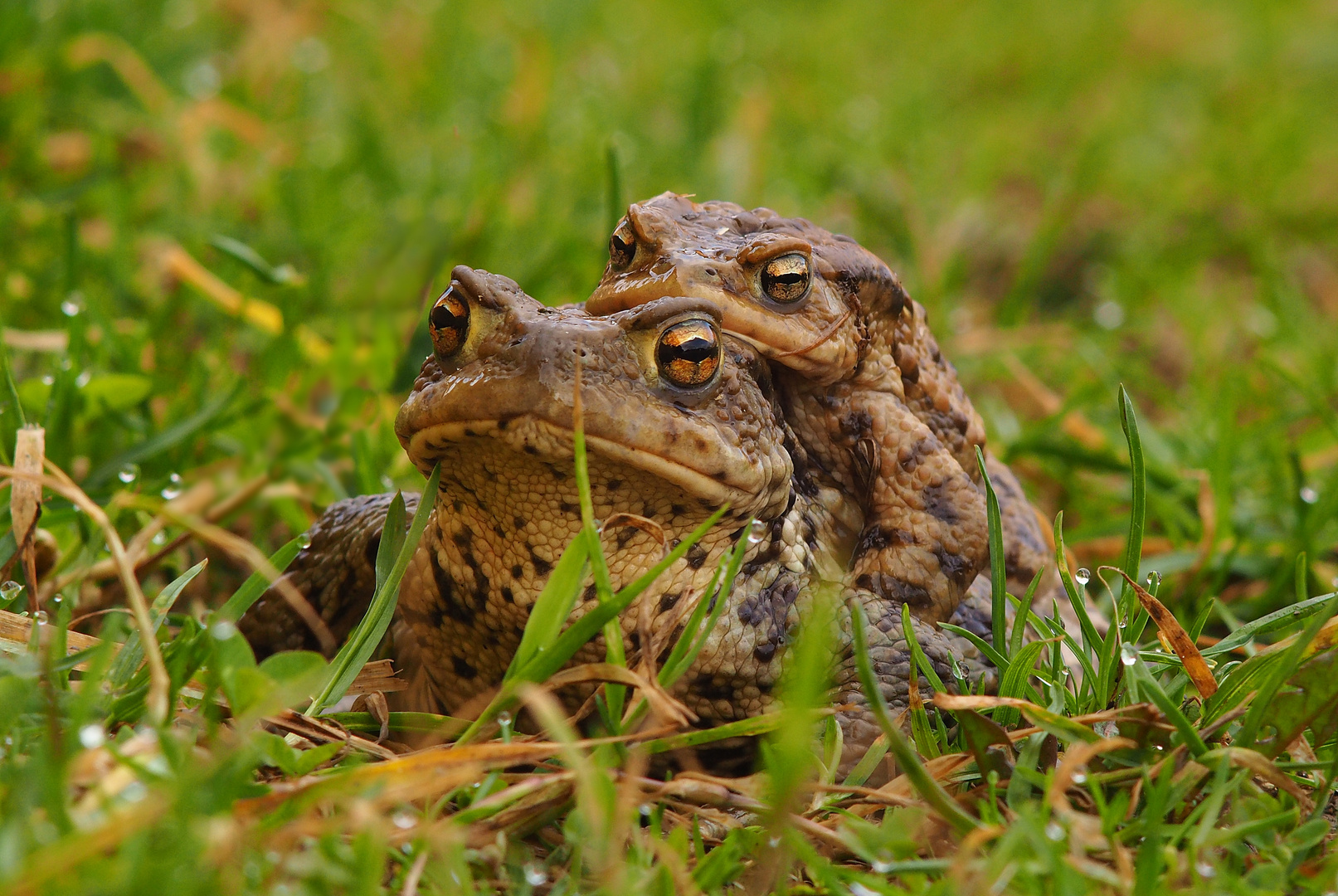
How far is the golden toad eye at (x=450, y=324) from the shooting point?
1835 mm

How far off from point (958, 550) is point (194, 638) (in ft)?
3.93

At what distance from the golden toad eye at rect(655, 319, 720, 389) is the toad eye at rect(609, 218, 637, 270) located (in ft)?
1.26

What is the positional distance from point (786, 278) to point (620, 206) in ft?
3.45

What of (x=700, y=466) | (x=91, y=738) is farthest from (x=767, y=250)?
(x=91, y=738)

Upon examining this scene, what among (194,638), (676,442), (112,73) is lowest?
(194,638)

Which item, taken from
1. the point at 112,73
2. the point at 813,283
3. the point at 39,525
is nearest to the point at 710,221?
the point at 813,283

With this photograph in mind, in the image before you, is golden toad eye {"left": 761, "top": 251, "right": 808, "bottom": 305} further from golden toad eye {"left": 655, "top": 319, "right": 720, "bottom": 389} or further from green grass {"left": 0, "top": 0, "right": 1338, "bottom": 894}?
green grass {"left": 0, "top": 0, "right": 1338, "bottom": 894}

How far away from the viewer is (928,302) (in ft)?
14.0

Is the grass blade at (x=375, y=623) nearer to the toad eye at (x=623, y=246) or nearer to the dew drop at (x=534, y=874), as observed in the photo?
the dew drop at (x=534, y=874)

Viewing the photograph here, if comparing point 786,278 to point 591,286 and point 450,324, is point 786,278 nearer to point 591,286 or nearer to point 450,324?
point 450,324

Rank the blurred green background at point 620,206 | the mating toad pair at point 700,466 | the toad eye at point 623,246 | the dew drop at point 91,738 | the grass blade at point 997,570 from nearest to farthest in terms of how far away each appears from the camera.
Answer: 1. the dew drop at point 91,738
2. the mating toad pair at point 700,466
3. the grass blade at point 997,570
4. the toad eye at point 623,246
5. the blurred green background at point 620,206

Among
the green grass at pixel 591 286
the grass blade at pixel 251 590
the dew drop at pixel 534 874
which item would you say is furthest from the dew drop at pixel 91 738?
the dew drop at pixel 534 874

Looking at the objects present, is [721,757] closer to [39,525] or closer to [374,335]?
[39,525]

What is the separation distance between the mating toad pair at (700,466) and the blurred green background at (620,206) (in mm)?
707
